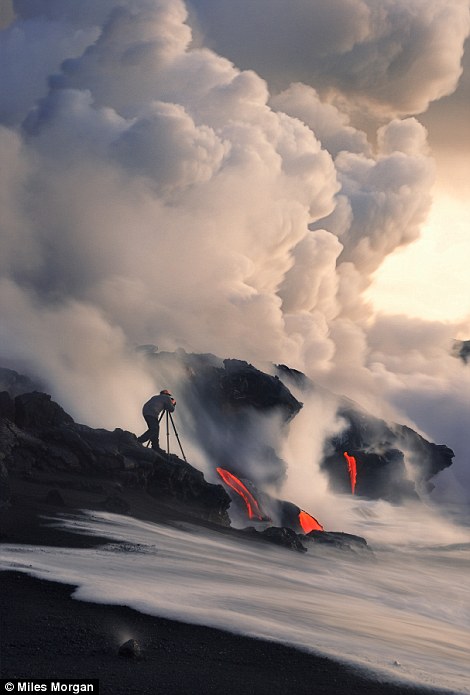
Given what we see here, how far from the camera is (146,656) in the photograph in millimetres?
10609

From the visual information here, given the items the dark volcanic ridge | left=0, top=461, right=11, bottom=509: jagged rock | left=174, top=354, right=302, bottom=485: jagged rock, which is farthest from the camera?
left=174, top=354, right=302, bottom=485: jagged rock

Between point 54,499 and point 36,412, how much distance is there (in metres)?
9.03

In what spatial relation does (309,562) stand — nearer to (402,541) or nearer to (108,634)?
(108,634)

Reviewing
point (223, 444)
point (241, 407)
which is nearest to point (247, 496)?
point (223, 444)

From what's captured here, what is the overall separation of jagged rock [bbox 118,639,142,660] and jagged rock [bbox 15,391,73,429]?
25.1 m

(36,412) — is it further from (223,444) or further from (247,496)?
(223,444)

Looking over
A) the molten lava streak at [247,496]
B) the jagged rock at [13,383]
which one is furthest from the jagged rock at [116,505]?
the jagged rock at [13,383]

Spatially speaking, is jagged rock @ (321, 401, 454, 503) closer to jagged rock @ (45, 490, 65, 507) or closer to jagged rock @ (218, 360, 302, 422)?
jagged rock @ (218, 360, 302, 422)

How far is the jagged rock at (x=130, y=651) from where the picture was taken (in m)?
10.4

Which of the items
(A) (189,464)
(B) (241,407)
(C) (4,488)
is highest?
(B) (241,407)

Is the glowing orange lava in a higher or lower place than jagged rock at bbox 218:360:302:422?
lower

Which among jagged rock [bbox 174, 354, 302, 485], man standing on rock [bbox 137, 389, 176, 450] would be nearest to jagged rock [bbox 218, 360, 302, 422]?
jagged rock [bbox 174, 354, 302, 485]

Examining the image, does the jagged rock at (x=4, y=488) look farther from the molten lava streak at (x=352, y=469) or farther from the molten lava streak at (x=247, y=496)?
the molten lava streak at (x=352, y=469)

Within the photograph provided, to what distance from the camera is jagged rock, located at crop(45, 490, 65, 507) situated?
26.8m
